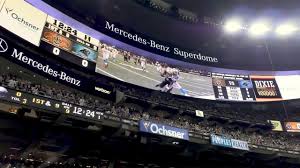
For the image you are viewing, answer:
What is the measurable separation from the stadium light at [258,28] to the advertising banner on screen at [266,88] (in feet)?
14.9

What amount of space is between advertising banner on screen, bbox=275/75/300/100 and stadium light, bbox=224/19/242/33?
6242 mm

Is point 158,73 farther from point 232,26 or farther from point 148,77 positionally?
point 232,26

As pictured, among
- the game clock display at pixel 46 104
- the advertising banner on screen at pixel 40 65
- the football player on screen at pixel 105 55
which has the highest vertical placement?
the football player on screen at pixel 105 55

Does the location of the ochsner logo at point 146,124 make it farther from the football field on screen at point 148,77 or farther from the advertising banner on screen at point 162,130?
the football field on screen at point 148,77

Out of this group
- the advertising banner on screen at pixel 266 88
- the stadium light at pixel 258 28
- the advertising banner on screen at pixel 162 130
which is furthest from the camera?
the stadium light at pixel 258 28

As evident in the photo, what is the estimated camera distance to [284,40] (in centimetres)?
3416

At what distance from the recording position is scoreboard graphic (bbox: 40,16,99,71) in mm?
22297

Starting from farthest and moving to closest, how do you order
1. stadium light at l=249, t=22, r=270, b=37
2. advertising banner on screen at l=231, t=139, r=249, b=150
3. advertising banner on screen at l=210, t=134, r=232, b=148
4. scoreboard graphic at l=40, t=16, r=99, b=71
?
stadium light at l=249, t=22, r=270, b=37 < advertising banner on screen at l=231, t=139, r=249, b=150 < advertising banner on screen at l=210, t=134, r=232, b=148 < scoreboard graphic at l=40, t=16, r=99, b=71

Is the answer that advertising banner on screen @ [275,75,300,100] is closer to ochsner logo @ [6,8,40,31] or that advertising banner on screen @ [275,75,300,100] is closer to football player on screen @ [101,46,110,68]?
football player on screen @ [101,46,110,68]

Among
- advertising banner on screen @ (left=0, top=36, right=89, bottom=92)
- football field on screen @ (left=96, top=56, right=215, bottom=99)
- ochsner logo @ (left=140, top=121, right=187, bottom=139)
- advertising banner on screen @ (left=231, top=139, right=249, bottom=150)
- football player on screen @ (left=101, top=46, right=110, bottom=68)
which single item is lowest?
advertising banner on screen @ (left=231, top=139, right=249, bottom=150)

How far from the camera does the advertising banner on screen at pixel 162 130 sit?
2055cm

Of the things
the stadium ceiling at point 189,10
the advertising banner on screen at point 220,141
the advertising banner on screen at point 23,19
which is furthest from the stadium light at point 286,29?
the advertising banner on screen at point 23,19

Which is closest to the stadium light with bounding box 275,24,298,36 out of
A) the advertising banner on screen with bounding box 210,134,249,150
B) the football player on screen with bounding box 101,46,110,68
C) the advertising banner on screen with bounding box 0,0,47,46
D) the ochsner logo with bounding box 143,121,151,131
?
the advertising banner on screen with bounding box 210,134,249,150

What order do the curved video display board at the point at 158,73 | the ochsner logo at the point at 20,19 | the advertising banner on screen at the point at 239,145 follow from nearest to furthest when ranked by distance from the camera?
1. the ochsner logo at the point at 20,19
2. the advertising banner on screen at the point at 239,145
3. the curved video display board at the point at 158,73
